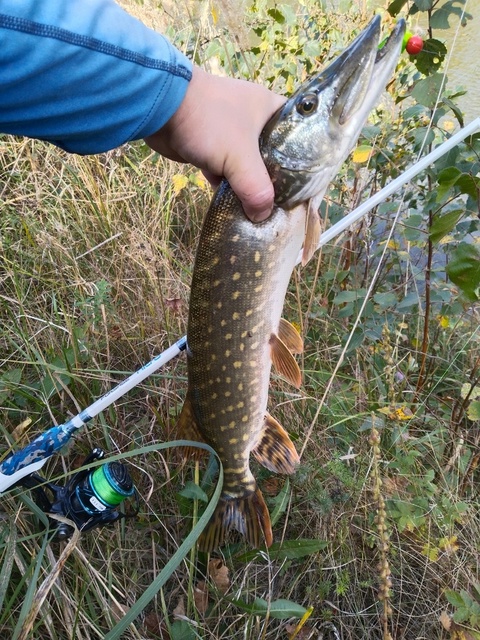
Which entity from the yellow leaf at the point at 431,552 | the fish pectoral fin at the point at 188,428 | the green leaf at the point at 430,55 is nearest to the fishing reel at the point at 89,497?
the fish pectoral fin at the point at 188,428

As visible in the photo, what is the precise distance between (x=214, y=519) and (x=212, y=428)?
27 centimetres

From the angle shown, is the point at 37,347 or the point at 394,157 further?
the point at 394,157

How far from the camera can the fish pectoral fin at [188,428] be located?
137 cm

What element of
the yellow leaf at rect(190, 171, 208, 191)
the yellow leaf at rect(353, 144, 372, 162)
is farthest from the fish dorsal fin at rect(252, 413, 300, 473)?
the yellow leaf at rect(190, 171, 208, 191)

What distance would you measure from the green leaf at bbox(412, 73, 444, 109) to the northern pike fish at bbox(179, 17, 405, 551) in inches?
19.6

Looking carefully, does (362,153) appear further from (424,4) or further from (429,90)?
(424,4)

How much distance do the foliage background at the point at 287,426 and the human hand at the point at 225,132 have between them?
0.58 meters

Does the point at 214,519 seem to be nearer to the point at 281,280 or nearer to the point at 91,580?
the point at 91,580

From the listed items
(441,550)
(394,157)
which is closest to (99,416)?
(441,550)

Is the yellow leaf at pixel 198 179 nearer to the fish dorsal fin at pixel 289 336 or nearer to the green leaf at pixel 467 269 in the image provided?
the fish dorsal fin at pixel 289 336

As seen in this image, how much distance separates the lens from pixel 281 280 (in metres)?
1.27

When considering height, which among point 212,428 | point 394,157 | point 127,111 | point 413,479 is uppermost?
point 127,111

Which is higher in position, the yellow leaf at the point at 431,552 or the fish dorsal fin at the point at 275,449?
the fish dorsal fin at the point at 275,449

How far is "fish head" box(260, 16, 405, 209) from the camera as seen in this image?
1.09 m
